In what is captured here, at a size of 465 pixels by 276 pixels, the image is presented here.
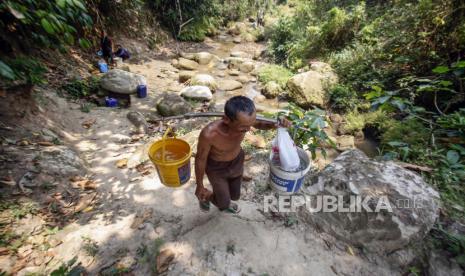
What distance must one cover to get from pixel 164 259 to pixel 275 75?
7.45 metres

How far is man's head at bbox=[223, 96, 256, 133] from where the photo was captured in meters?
1.83

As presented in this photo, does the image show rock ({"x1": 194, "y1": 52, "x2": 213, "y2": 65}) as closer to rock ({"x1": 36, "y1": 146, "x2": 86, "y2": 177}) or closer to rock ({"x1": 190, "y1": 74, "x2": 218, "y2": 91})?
rock ({"x1": 190, "y1": 74, "x2": 218, "y2": 91})

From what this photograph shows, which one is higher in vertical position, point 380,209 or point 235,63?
point 235,63

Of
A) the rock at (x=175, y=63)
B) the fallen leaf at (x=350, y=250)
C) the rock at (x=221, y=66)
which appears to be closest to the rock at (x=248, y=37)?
the rock at (x=221, y=66)

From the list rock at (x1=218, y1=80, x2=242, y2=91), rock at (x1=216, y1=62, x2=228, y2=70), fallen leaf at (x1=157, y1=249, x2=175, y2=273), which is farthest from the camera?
rock at (x1=216, y1=62, x2=228, y2=70)

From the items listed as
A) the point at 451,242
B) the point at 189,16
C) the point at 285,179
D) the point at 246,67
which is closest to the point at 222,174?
the point at 285,179

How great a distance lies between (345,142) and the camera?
5.45 m

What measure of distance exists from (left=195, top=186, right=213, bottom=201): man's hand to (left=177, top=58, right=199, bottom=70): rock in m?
7.81

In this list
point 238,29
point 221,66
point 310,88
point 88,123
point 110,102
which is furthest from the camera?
point 238,29

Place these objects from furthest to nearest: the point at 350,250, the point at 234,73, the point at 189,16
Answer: the point at 189,16 → the point at 234,73 → the point at 350,250

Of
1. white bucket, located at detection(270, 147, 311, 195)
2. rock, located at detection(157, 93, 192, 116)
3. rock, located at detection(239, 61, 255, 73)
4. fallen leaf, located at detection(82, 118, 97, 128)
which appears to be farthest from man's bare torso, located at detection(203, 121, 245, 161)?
rock, located at detection(239, 61, 255, 73)

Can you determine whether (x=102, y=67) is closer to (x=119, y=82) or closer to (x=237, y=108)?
(x=119, y=82)

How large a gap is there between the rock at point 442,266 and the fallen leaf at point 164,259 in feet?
8.23

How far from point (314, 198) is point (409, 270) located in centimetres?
109
